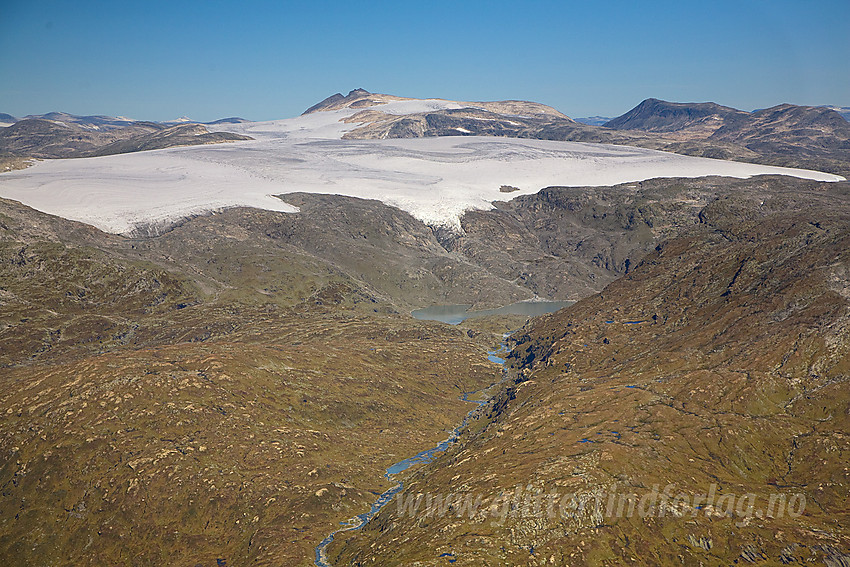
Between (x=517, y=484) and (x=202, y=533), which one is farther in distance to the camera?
(x=202, y=533)

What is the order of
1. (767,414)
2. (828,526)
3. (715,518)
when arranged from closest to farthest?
(828,526)
(715,518)
(767,414)

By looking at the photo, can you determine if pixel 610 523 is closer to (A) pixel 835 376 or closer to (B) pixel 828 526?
(B) pixel 828 526

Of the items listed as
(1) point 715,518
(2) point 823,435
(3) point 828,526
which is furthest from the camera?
(2) point 823,435

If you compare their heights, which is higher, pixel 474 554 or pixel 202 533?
pixel 474 554

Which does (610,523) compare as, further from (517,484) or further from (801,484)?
(801,484)

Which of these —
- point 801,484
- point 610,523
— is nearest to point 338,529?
point 610,523

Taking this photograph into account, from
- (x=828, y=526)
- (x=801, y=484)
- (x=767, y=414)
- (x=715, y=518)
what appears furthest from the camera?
(x=767, y=414)

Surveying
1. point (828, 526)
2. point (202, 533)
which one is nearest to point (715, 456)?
point (828, 526)

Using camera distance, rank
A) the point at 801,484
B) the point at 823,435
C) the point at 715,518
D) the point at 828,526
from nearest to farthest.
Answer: the point at 828,526 < the point at 715,518 < the point at 801,484 < the point at 823,435

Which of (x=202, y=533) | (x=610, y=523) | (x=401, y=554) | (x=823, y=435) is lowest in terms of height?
(x=202, y=533)
